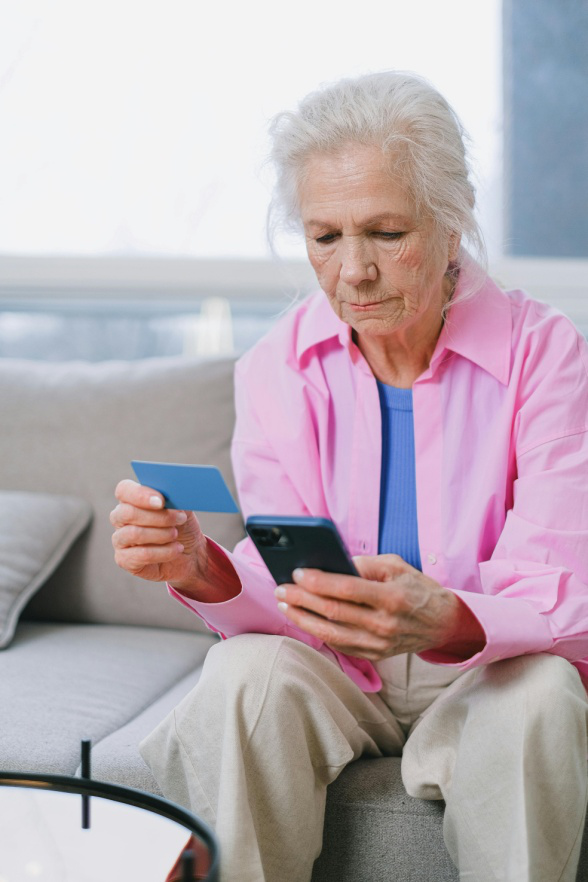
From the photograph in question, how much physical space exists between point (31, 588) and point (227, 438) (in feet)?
1.54

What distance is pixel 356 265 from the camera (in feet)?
4.32

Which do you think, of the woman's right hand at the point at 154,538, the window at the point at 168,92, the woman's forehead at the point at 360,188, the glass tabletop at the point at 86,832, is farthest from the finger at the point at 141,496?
the window at the point at 168,92

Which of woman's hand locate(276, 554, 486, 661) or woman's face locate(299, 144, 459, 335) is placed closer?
woman's hand locate(276, 554, 486, 661)

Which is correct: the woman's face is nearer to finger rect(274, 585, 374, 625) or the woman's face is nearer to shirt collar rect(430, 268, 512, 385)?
shirt collar rect(430, 268, 512, 385)

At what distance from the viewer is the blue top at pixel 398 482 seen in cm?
146

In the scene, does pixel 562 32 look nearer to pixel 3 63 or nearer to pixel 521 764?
pixel 3 63

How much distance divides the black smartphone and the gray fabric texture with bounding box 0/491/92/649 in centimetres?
86

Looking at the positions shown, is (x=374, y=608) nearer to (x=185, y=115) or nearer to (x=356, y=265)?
(x=356, y=265)

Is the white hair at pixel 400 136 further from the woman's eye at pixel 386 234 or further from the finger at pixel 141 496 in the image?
the finger at pixel 141 496

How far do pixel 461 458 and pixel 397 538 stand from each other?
0.15 metres

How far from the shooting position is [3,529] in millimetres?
1854

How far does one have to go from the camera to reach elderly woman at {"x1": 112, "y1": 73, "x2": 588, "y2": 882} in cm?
112

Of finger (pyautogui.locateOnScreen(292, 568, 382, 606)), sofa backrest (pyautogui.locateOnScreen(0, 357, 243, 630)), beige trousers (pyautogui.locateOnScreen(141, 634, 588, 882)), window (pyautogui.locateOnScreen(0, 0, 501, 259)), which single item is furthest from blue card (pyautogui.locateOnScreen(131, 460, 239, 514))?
window (pyautogui.locateOnScreen(0, 0, 501, 259))

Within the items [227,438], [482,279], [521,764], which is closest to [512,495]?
[482,279]
